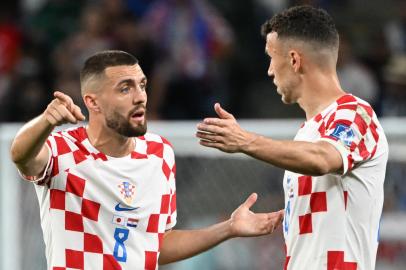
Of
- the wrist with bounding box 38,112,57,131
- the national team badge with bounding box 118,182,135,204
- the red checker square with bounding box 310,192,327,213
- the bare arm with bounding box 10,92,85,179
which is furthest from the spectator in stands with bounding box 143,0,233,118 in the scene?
the wrist with bounding box 38,112,57,131

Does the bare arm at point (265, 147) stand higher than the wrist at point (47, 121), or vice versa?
the wrist at point (47, 121)

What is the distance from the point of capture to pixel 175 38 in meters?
11.2

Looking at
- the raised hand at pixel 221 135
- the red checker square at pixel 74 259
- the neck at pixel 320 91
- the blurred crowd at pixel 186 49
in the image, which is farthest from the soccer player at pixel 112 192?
the blurred crowd at pixel 186 49

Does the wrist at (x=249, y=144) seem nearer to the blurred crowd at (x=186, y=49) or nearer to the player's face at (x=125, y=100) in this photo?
the player's face at (x=125, y=100)

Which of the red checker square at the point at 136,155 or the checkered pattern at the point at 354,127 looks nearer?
the checkered pattern at the point at 354,127

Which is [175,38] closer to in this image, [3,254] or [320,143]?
[3,254]

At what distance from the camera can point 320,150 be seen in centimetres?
474

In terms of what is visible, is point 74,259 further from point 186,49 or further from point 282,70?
point 186,49

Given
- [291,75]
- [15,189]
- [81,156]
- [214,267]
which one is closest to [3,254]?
[15,189]

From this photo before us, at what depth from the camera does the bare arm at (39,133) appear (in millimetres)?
4859

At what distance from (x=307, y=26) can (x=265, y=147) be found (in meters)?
0.82

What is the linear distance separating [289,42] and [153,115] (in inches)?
207

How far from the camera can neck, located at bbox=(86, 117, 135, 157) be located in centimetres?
556

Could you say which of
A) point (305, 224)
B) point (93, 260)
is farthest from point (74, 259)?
point (305, 224)
